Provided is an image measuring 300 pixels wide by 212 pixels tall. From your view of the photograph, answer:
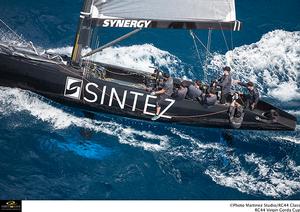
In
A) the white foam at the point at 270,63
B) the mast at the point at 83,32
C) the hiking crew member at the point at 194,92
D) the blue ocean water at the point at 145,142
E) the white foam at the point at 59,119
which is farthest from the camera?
the white foam at the point at 270,63

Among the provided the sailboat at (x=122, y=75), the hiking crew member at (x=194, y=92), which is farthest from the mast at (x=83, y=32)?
the hiking crew member at (x=194, y=92)

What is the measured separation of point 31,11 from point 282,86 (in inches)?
395

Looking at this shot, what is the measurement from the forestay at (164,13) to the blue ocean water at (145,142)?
130 inches

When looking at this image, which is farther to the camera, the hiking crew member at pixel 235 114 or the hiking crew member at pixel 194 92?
the hiking crew member at pixel 235 114

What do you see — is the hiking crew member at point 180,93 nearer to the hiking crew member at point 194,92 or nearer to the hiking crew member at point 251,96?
the hiking crew member at point 194,92

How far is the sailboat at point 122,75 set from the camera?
1435 cm

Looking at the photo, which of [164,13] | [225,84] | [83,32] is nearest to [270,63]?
[225,84]

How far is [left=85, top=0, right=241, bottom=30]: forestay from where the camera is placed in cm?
1427

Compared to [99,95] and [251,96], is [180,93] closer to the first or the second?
[251,96]

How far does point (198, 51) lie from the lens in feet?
64.6

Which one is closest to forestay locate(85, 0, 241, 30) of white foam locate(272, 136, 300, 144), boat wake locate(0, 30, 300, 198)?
boat wake locate(0, 30, 300, 198)

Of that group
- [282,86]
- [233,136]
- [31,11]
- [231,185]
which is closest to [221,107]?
[233,136]

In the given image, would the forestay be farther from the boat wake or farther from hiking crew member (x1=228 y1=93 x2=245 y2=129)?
the boat wake

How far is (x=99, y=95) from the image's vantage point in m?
15.2
